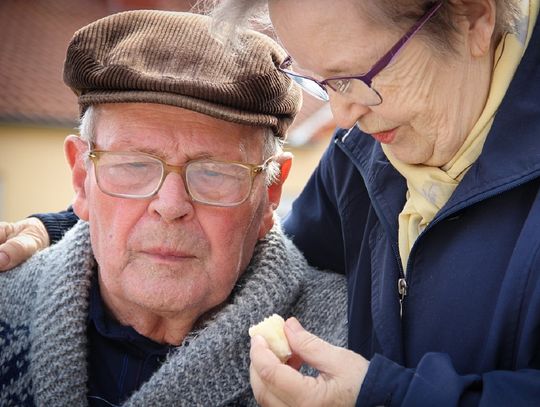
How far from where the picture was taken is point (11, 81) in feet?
40.9

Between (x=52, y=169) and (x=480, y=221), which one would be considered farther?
(x=52, y=169)

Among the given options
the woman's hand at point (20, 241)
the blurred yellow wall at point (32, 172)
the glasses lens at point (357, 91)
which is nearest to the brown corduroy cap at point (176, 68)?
the glasses lens at point (357, 91)

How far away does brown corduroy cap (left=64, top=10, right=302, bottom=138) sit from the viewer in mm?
2297

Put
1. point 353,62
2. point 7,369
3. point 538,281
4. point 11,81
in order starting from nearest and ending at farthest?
point 538,281, point 353,62, point 7,369, point 11,81

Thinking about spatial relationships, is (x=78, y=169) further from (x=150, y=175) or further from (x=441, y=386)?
(x=441, y=386)

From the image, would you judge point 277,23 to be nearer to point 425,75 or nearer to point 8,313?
point 425,75

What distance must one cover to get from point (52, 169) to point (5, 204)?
3.36 ft

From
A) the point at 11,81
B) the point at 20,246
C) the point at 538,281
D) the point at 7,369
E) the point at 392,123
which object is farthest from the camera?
the point at 11,81

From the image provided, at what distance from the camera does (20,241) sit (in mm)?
2732

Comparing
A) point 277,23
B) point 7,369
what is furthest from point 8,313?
point 277,23

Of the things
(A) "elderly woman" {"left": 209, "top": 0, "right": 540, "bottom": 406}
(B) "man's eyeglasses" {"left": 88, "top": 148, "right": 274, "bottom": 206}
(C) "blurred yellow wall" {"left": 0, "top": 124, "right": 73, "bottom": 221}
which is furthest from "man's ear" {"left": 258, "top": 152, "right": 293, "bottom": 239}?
(C) "blurred yellow wall" {"left": 0, "top": 124, "right": 73, "bottom": 221}

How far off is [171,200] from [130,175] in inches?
7.0

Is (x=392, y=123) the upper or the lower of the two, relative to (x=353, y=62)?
lower

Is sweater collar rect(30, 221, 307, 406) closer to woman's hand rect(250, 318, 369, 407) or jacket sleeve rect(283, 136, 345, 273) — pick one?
jacket sleeve rect(283, 136, 345, 273)
